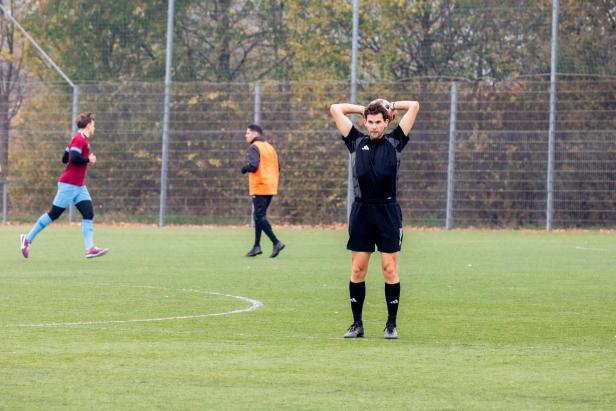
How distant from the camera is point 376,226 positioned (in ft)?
31.0

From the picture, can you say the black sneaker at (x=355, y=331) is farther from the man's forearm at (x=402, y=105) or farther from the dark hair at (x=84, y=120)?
the dark hair at (x=84, y=120)

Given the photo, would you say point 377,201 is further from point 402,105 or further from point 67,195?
point 67,195

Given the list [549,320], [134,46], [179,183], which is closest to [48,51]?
[134,46]

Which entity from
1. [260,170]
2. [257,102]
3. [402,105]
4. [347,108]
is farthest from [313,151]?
[402,105]

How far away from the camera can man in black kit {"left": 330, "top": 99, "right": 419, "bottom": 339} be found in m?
9.37

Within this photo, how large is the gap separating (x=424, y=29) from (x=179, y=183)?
6592 millimetres

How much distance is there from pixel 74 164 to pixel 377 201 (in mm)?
9260

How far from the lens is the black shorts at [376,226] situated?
371 inches

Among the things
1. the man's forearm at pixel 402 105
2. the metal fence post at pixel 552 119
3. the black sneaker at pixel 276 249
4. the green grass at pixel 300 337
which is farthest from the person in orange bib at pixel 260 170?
the metal fence post at pixel 552 119

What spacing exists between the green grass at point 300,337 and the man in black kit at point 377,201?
39 centimetres

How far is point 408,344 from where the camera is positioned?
9.05 meters

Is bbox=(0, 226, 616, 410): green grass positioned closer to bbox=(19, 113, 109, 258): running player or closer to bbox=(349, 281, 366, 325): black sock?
bbox=(349, 281, 366, 325): black sock

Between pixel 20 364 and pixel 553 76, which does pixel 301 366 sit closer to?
pixel 20 364

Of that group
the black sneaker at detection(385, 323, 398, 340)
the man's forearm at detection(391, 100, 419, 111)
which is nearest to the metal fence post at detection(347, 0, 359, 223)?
the man's forearm at detection(391, 100, 419, 111)
